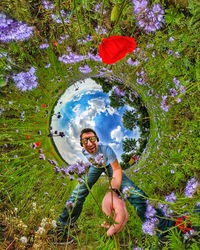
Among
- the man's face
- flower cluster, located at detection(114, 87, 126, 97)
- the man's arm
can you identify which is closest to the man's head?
the man's face

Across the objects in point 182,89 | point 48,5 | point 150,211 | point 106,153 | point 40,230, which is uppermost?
point 48,5

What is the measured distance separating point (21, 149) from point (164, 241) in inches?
27.4

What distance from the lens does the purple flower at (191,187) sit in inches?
29.0

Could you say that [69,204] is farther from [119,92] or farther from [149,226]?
[119,92]

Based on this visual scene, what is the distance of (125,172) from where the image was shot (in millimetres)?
855

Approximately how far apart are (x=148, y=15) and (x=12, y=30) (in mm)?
516

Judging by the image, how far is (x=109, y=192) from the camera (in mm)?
812

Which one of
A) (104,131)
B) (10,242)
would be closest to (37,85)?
(104,131)

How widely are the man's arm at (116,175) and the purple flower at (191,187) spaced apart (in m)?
0.26

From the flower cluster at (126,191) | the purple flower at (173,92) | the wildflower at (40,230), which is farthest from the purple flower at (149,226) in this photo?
the purple flower at (173,92)

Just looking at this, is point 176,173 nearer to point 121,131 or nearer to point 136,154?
point 136,154

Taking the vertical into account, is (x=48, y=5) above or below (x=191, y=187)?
above

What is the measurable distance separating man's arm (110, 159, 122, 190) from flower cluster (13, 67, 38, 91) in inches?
18.5

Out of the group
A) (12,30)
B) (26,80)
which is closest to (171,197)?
(26,80)
